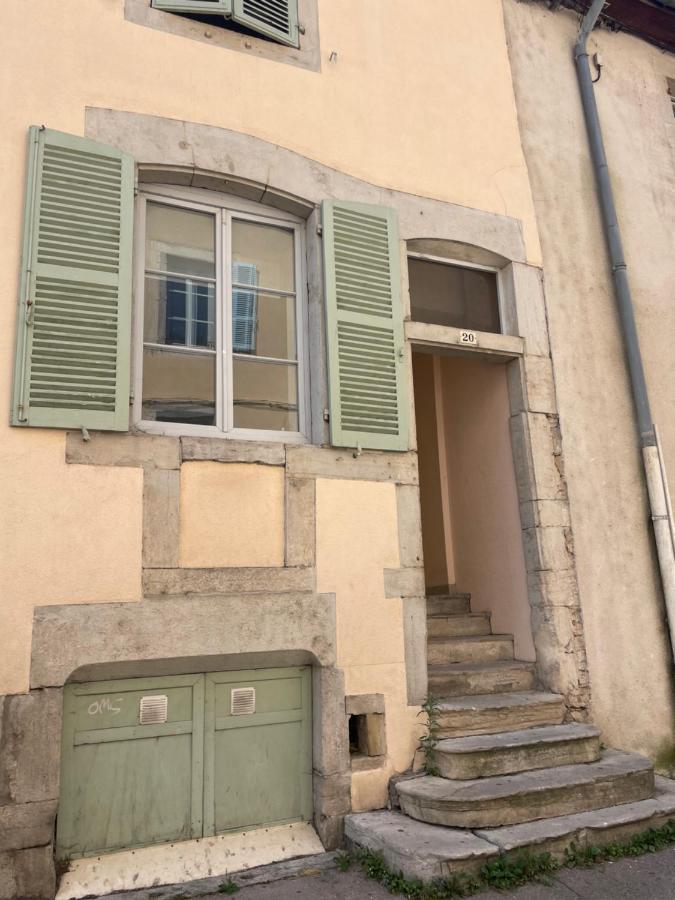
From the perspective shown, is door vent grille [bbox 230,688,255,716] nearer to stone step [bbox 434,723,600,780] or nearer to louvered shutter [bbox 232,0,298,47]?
stone step [bbox 434,723,600,780]

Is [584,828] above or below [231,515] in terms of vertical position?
below

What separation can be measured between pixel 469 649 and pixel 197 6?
4239mm

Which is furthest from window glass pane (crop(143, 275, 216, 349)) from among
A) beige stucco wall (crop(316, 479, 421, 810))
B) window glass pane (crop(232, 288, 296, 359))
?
beige stucco wall (crop(316, 479, 421, 810))

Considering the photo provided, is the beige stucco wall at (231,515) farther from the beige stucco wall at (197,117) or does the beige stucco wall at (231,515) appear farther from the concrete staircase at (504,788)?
the concrete staircase at (504,788)

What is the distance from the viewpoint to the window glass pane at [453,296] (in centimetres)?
466

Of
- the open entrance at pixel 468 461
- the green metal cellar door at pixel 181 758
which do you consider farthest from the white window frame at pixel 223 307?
the green metal cellar door at pixel 181 758

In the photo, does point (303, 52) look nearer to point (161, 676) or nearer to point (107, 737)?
point (161, 676)

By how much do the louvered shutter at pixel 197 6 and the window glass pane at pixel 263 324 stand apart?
5.55ft

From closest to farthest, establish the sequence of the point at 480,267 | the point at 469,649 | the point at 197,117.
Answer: the point at 197,117 → the point at 469,649 → the point at 480,267

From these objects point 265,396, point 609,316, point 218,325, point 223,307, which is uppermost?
point 609,316

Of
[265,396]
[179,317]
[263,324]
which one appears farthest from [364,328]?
[179,317]

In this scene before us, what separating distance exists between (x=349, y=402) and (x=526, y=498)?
54.1 inches

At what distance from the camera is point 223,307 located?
3973 millimetres

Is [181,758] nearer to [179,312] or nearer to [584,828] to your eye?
[584,828]
